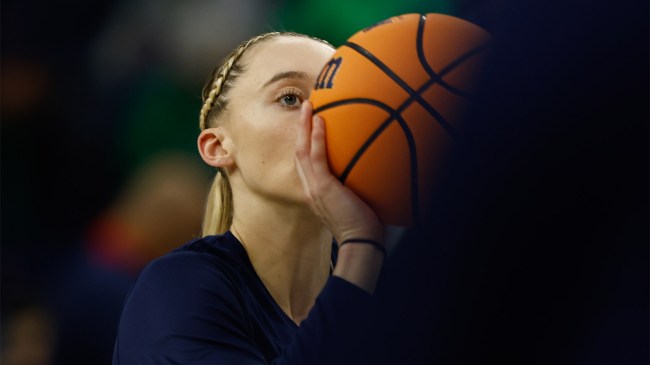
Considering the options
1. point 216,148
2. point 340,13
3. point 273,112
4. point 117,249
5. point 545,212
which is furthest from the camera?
point 340,13

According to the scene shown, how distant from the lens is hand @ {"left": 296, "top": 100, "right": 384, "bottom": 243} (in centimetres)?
131

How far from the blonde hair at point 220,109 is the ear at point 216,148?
0.13ft

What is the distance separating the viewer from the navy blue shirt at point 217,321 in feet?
3.95

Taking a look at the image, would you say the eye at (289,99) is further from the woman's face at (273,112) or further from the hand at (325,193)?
the hand at (325,193)

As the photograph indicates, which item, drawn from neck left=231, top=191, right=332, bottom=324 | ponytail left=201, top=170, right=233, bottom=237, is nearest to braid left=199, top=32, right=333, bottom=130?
ponytail left=201, top=170, right=233, bottom=237

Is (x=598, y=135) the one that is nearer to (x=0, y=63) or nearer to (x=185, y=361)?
(x=185, y=361)

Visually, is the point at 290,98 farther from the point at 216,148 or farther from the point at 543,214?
the point at 543,214

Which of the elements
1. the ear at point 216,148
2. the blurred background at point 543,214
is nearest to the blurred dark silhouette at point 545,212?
the blurred background at point 543,214

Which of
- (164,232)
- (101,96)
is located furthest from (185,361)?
(101,96)

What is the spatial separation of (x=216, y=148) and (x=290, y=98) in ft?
0.77

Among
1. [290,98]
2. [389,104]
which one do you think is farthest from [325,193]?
[290,98]

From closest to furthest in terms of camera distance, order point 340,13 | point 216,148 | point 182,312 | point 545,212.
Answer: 1. point 545,212
2. point 182,312
3. point 216,148
4. point 340,13

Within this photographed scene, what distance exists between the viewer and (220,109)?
1721mm

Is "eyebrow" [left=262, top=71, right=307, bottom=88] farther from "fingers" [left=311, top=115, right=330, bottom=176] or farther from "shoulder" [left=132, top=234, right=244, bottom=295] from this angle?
"shoulder" [left=132, top=234, right=244, bottom=295]
